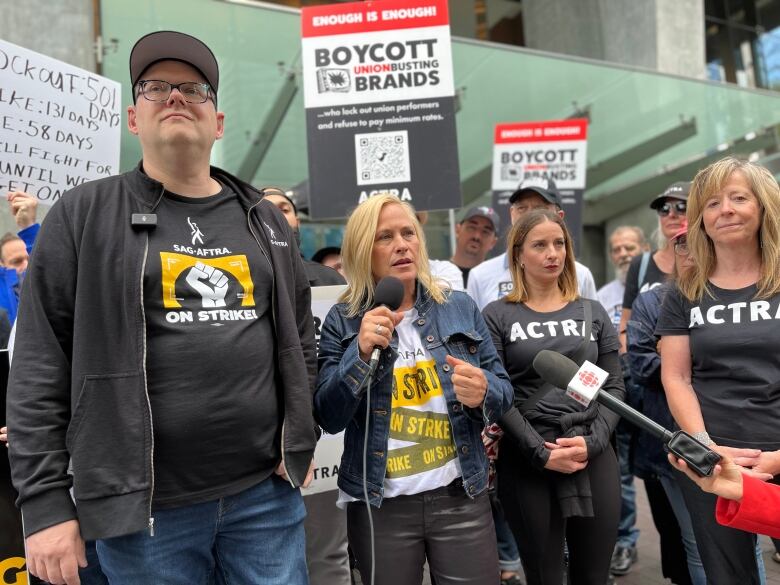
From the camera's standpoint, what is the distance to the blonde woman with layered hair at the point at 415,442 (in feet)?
7.06

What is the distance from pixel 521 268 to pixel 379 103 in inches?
72.7

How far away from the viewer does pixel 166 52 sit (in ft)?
5.86

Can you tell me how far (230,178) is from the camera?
2.03 m

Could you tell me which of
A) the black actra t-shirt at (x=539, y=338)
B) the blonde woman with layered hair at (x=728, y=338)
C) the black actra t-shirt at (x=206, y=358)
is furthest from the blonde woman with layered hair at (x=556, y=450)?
the black actra t-shirt at (x=206, y=358)

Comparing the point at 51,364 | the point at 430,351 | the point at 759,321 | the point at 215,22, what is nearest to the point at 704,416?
the point at 759,321

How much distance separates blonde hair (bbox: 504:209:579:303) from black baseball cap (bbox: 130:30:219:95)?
1.74 m

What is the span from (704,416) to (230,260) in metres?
1.83

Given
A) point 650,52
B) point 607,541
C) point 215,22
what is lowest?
point 607,541

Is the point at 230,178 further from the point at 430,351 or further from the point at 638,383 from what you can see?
the point at 638,383

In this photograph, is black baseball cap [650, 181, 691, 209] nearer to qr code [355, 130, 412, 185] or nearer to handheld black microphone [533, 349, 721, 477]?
qr code [355, 130, 412, 185]

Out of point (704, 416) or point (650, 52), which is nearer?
point (704, 416)

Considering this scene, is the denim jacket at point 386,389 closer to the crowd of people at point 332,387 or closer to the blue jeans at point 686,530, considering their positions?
the crowd of people at point 332,387

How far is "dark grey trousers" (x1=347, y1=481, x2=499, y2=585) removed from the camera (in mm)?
2193

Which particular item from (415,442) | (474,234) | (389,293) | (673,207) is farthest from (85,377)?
(474,234)
